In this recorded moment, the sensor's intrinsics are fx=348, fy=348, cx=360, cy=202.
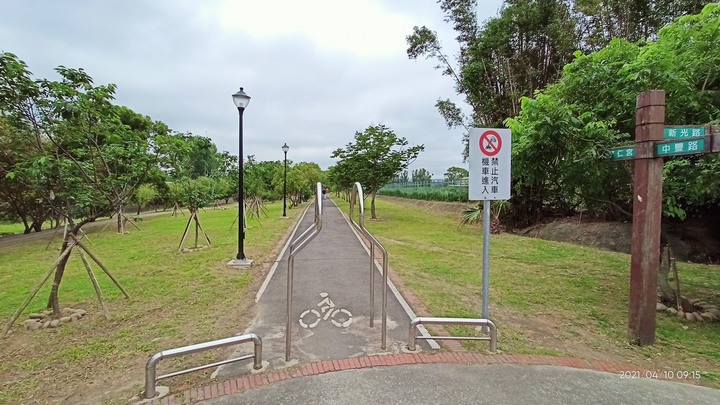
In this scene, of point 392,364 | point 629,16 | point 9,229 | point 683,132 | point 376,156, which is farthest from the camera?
point 9,229

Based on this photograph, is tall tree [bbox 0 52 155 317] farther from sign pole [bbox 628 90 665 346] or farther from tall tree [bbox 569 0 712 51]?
tall tree [bbox 569 0 712 51]

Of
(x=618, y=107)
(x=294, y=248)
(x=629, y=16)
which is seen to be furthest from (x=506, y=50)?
(x=294, y=248)

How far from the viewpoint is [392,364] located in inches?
139

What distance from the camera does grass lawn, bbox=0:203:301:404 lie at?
3324 millimetres

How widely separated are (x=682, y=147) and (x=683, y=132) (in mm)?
289

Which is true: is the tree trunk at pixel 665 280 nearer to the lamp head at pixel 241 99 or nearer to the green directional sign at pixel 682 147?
the green directional sign at pixel 682 147

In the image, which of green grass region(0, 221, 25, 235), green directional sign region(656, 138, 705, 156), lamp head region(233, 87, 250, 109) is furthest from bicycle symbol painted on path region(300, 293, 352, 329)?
green grass region(0, 221, 25, 235)

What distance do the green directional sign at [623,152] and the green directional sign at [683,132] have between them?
37 centimetres

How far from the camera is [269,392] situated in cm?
305

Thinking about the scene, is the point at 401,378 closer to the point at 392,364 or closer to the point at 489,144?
the point at 392,364

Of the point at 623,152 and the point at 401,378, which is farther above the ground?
the point at 623,152

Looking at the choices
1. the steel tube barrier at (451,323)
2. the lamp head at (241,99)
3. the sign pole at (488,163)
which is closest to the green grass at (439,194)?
the lamp head at (241,99)

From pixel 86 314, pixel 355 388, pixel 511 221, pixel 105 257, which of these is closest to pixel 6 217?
pixel 105 257

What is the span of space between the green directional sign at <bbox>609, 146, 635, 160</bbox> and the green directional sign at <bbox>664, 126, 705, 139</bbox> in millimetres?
366
